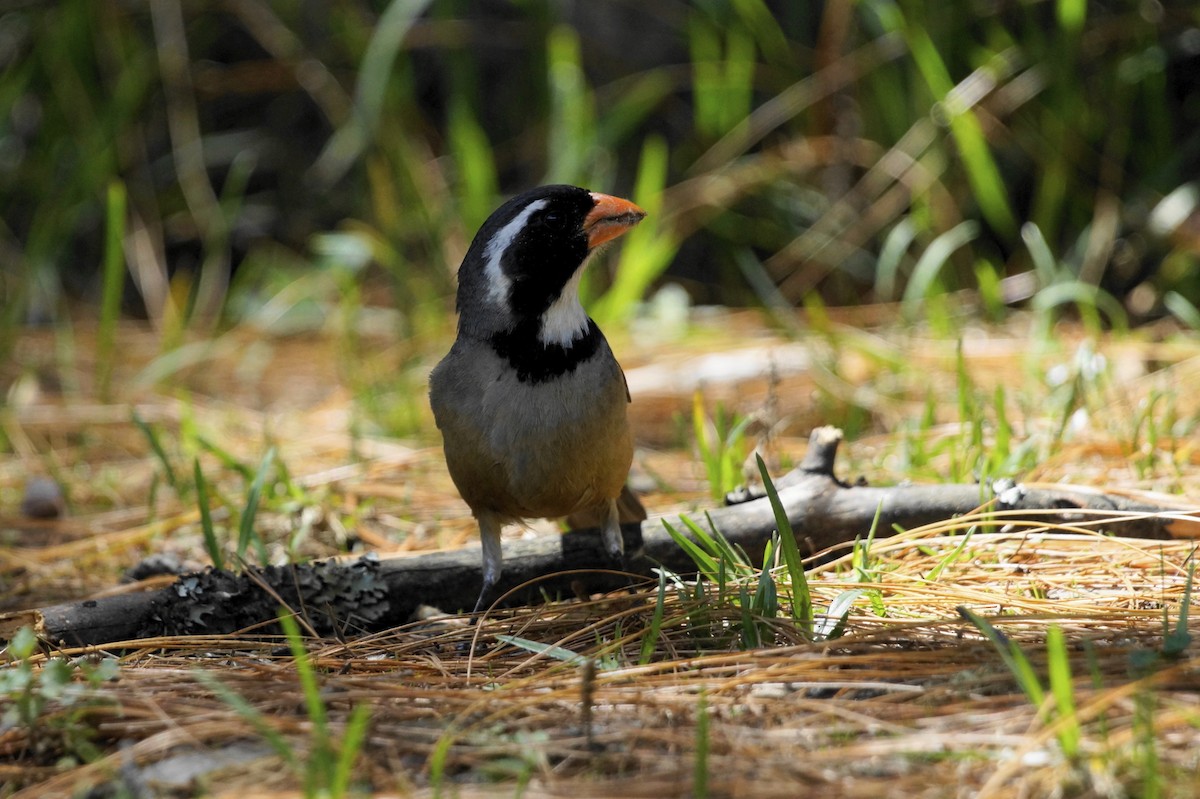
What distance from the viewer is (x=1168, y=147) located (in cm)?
698

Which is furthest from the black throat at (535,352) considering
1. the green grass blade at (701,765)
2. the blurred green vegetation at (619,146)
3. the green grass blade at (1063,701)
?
the blurred green vegetation at (619,146)

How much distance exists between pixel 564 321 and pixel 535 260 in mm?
209

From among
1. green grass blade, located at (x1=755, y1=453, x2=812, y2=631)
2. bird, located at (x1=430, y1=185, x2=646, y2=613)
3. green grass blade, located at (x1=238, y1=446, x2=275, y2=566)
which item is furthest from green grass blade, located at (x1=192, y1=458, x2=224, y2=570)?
green grass blade, located at (x1=755, y1=453, x2=812, y2=631)

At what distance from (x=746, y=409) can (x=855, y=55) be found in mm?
2670

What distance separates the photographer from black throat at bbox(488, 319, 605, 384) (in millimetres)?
3707

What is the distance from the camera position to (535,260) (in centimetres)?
381

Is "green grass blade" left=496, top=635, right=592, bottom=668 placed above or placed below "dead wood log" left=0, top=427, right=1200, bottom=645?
below

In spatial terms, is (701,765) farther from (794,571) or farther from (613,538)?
(613,538)

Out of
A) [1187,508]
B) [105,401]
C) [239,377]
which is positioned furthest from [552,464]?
[239,377]

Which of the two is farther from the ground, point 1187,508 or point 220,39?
point 220,39

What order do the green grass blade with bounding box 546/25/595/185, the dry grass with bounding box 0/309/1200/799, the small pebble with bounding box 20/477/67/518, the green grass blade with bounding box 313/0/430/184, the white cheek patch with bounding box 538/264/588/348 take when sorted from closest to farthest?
the dry grass with bounding box 0/309/1200/799
the white cheek patch with bounding box 538/264/588/348
the small pebble with bounding box 20/477/67/518
the green grass blade with bounding box 546/25/595/185
the green grass blade with bounding box 313/0/430/184

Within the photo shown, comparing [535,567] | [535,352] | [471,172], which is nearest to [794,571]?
[535,567]

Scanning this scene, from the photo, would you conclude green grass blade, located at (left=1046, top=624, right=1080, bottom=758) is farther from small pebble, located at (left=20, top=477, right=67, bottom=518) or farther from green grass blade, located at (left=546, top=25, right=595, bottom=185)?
green grass blade, located at (left=546, top=25, right=595, bottom=185)

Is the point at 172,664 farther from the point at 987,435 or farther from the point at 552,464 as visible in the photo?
the point at 987,435
